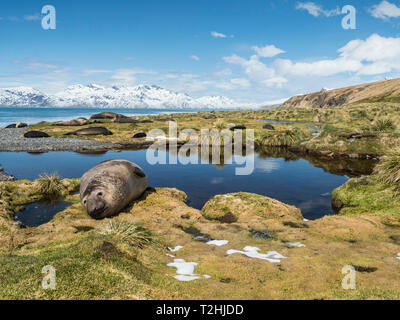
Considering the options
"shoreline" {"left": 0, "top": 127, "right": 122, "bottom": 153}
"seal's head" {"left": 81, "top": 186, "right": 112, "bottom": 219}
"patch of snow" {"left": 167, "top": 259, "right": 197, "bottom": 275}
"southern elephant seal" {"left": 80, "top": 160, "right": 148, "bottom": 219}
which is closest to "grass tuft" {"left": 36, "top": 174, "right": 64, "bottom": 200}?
"southern elephant seal" {"left": 80, "top": 160, "right": 148, "bottom": 219}

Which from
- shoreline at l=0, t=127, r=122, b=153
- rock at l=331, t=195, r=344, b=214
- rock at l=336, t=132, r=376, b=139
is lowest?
rock at l=331, t=195, r=344, b=214

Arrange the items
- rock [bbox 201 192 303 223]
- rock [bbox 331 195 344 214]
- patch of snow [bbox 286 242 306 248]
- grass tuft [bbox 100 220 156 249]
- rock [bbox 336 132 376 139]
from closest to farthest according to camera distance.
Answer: grass tuft [bbox 100 220 156 249], patch of snow [bbox 286 242 306 248], rock [bbox 201 192 303 223], rock [bbox 331 195 344 214], rock [bbox 336 132 376 139]

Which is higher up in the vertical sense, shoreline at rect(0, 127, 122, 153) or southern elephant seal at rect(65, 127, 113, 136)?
southern elephant seal at rect(65, 127, 113, 136)

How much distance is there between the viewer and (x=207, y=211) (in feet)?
44.4

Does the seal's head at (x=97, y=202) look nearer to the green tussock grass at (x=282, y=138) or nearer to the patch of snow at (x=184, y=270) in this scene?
the patch of snow at (x=184, y=270)

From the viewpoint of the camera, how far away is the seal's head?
1194 centimetres

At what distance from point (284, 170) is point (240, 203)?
1179 centimetres

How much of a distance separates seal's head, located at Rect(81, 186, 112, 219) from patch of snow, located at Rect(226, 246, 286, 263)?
6.56 m

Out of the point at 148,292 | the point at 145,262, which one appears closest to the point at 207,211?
the point at 145,262

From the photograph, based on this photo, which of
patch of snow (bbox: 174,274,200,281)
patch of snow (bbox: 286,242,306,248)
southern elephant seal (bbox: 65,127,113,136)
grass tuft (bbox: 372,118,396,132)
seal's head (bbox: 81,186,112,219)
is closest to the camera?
patch of snow (bbox: 174,274,200,281)

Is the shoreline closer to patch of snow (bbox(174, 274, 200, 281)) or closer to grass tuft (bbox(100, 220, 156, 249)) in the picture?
grass tuft (bbox(100, 220, 156, 249))

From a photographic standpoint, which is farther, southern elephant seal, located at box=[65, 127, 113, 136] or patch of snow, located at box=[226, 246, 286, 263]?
southern elephant seal, located at box=[65, 127, 113, 136]

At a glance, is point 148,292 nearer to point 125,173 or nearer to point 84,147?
point 125,173
